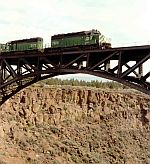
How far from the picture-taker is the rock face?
161ft

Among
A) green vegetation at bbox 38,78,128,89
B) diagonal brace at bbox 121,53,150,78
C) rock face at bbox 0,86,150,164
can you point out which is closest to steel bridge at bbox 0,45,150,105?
diagonal brace at bbox 121,53,150,78

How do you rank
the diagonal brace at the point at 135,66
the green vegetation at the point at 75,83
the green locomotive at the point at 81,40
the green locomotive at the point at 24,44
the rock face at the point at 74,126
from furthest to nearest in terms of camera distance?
the green vegetation at the point at 75,83
the rock face at the point at 74,126
the green locomotive at the point at 24,44
the green locomotive at the point at 81,40
the diagonal brace at the point at 135,66

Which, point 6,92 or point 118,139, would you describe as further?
point 118,139

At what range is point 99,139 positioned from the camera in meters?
56.7

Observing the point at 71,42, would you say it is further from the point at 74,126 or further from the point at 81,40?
the point at 74,126

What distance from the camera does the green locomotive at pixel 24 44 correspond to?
3601 centimetres

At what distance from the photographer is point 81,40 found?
32.8 metres

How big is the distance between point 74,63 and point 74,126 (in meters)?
25.8

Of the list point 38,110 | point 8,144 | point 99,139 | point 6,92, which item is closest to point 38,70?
point 6,92

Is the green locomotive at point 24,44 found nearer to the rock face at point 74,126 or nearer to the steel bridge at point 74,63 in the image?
the steel bridge at point 74,63

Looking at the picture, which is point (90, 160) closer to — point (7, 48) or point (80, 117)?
point (80, 117)

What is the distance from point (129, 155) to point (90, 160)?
7.58 metres

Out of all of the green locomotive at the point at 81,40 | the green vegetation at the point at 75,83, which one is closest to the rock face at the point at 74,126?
the green vegetation at the point at 75,83

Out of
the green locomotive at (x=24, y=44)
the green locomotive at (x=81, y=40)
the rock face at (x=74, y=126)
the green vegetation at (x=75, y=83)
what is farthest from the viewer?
the green vegetation at (x=75, y=83)
